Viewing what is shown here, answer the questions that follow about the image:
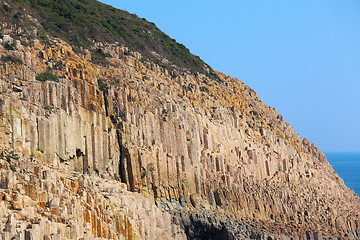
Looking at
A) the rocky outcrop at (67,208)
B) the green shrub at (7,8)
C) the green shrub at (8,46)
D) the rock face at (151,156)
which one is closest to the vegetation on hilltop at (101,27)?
the green shrub at (7,8)

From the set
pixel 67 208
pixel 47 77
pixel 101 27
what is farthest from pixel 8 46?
pixel 101 27

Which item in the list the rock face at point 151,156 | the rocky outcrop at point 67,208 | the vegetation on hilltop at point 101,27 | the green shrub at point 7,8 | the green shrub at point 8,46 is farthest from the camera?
the vegetation on hilltop at point 101,27

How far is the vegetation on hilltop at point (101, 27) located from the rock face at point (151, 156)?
3.75m

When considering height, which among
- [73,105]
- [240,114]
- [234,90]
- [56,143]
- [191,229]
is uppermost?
[234,90]

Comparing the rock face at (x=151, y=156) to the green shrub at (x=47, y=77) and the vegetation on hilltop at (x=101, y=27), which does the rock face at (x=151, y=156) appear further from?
the vegetation on hilltop at (x=101, y=27)

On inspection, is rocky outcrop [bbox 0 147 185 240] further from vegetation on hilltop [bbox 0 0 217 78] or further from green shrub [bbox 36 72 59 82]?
vegetation on hilltop [bbox 0 0 217 78]

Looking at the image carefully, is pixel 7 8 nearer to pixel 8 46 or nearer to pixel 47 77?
pixel 8 46

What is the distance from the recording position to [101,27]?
311 feet

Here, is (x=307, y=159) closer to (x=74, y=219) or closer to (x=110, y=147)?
(x=110, y=147)

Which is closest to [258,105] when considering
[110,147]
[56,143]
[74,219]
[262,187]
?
[262,187]

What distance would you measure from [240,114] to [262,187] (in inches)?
500

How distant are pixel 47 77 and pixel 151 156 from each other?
41.2 feet

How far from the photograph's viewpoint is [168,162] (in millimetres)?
74125

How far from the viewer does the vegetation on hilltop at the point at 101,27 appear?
8356cm
